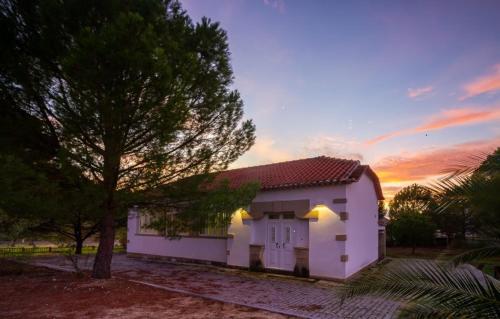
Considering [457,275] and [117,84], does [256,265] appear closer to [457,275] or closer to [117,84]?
[117,84]

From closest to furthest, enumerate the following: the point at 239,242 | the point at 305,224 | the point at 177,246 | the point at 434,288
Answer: the point at 434,288
the point at 305,224
the point at 239,242
the point at 177,246

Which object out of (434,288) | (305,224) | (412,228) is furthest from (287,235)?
(412,228)

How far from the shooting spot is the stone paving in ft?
26.9

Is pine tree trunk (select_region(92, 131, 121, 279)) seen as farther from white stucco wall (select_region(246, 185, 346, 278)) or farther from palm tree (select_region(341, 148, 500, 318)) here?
palm tree (select_region(341, 148, 500, 318))

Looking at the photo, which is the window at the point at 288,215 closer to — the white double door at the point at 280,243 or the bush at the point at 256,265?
the white double door at the point at 280,243

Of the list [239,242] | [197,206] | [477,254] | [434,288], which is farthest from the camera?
[239,242]

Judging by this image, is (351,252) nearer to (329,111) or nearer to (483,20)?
(329,111)

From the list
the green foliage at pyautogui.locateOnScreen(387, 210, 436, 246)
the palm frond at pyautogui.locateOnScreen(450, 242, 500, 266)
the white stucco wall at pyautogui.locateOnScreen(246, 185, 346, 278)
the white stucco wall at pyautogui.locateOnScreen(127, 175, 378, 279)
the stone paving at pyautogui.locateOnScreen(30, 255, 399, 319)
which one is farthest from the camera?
the green foliage at pyautogui.locateOnScreen(387, 210, 436, 246)

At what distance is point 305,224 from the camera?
13.3 metres

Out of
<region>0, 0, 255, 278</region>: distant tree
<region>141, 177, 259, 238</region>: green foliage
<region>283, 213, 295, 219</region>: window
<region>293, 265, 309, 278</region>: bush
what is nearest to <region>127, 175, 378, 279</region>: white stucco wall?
<region>293, 265, 309, 278</region>: bush

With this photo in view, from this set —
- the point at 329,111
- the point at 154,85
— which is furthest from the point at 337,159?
the point at 154,85

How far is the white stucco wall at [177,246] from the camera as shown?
16.1 meters

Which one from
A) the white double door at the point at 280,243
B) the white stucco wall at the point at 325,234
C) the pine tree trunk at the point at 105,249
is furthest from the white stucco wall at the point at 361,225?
the pine tree trunk at the point at 105,249

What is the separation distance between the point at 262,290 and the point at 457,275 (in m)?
7.55
